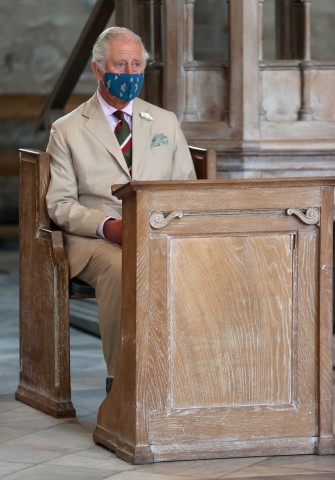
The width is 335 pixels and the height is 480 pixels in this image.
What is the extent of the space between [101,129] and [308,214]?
3.76 ft

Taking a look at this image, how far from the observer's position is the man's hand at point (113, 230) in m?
5.11

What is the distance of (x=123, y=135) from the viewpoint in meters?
5.41

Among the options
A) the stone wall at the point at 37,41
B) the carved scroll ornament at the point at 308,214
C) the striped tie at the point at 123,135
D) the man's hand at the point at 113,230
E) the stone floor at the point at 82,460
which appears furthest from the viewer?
the stone wall at the point at 37,41

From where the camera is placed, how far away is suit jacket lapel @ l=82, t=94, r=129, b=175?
17.4ft

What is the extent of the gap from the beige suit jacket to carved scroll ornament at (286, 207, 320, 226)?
36.9 inches

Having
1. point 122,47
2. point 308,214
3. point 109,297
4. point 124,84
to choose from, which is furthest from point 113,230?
point 308,214

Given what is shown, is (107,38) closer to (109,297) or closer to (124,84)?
(124,84)

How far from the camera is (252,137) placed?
6.50m

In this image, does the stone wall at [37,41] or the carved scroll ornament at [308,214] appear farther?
the stone wall at [37,41]

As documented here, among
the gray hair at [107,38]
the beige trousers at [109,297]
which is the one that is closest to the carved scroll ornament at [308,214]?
the beige trousers at [109,297]

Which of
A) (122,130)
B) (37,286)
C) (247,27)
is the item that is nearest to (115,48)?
(122,130)

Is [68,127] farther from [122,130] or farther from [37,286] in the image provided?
[37,286]

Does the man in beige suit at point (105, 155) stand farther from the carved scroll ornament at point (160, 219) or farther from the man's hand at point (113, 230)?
the carved scroll ornament at point (160, 219)

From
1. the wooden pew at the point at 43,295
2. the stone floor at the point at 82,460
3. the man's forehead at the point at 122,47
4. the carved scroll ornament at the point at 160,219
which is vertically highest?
the man's forehead at the point at 122,47
